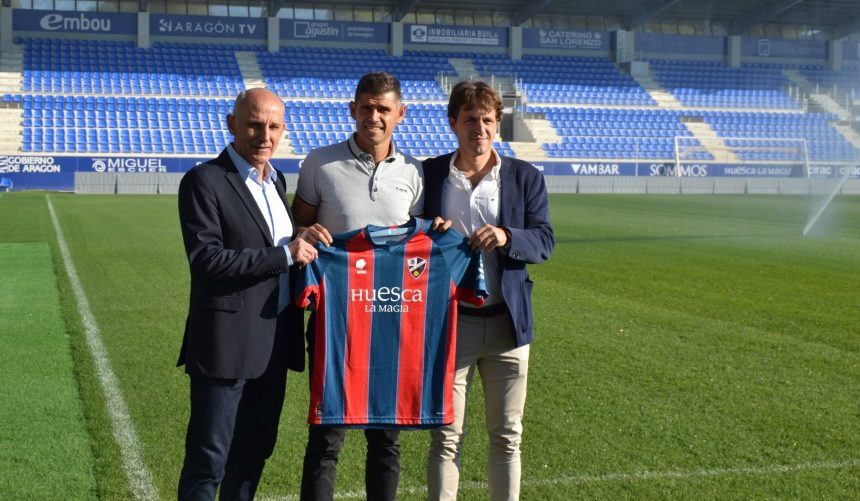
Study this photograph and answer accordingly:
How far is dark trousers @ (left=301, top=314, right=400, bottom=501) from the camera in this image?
3.47 m

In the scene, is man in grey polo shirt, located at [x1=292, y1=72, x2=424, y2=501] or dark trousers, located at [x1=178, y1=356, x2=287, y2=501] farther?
man in grey polo shirt, located at [x1=292, y1=72, x2=424, y2=501]

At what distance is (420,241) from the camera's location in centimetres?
347

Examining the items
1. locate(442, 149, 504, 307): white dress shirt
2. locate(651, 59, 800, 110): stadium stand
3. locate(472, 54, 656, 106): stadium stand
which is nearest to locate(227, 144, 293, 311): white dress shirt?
locate(442, 149, 504, 307): white dress shirt

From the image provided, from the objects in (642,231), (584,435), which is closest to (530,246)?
(584,435)

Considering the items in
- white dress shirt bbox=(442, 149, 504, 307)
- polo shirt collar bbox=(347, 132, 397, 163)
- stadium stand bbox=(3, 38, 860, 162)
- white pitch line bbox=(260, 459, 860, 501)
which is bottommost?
white pitch line bbox=(260, 459, 860, 501)

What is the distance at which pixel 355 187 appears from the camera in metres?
3.41

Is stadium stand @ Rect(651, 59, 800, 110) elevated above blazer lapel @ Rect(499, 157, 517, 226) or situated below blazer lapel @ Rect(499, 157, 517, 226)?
above

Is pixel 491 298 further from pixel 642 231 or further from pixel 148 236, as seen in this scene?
pixel 642 231

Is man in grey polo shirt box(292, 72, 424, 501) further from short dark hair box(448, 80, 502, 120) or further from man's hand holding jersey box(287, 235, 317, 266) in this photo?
short dark hair box(448, 80, 502, 120)

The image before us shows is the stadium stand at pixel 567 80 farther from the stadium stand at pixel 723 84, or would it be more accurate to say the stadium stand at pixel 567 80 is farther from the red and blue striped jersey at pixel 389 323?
the red and blue striped jersey at pixel 389 323

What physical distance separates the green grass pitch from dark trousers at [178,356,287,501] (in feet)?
2.57

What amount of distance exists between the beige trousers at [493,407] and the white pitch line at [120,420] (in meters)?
1.32

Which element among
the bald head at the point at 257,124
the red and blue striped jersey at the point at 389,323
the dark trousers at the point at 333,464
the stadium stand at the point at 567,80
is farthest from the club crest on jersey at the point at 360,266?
the stadium stand at the point at 567,80

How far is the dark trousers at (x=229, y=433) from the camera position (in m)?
3.28
